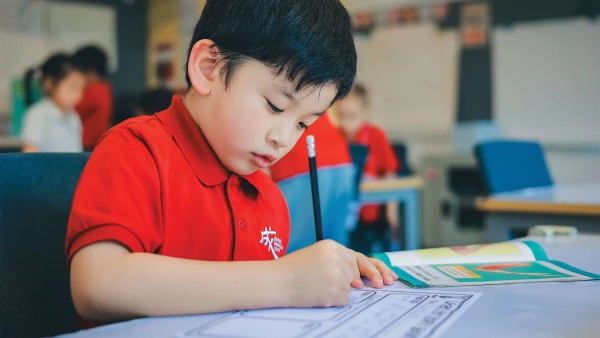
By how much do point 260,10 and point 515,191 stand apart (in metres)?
1.74

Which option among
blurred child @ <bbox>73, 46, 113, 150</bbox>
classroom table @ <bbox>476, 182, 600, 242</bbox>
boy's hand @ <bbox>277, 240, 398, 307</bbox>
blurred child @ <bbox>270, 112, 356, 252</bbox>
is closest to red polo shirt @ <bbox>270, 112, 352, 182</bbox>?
blurred child @ <bbox>270, 112, 356, 252</bbox>

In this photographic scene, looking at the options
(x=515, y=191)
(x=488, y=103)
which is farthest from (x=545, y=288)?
(x=488, y=103)

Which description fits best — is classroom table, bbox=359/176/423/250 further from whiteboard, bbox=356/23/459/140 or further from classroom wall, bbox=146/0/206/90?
classroom wall, bbox=146/0/206/90

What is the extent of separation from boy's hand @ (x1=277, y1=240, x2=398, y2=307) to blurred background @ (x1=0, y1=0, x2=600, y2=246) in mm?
3166

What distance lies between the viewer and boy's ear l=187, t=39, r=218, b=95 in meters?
0.77

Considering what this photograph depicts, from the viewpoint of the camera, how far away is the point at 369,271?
0.76 m

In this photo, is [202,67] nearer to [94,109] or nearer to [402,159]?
[402,159]

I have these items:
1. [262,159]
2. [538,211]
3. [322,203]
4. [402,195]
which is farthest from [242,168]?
[402,195]

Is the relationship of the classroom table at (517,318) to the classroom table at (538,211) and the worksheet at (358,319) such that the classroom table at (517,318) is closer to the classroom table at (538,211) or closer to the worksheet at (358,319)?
the worksheet at (358,319)

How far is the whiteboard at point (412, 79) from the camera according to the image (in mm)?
4648

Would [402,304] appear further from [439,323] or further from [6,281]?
[6,281]

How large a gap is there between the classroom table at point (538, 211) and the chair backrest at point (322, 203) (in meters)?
0.46

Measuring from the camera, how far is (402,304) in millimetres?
615

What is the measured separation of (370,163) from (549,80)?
5.40ft
